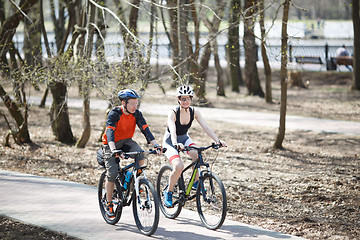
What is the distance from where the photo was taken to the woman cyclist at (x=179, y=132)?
22.1 ft

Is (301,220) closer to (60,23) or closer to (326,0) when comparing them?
(60,23)

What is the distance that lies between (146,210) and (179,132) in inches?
50.1

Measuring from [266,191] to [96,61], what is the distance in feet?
14.4

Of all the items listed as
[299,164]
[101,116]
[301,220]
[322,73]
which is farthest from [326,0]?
[301,220]

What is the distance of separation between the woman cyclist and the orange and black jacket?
1.29ft

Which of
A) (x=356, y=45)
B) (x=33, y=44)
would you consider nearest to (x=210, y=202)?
(x=33, y=44)

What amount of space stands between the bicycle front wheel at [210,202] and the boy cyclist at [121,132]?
2.61ft

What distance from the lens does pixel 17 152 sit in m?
12.5

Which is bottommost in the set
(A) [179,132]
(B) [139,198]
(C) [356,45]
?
(B) [139,198]

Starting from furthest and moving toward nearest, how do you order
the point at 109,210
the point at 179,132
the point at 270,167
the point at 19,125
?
the point at 19,125 < the point at 270,167 < the point at 179,132 < the point at 109,210

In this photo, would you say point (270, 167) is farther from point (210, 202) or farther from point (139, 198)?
point (139, 198)

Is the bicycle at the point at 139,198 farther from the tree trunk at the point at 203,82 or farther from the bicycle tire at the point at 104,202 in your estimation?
the tree trunk at the point at 203,82

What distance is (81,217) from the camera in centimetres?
707

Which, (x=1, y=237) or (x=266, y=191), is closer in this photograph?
(x=1, y=237)
